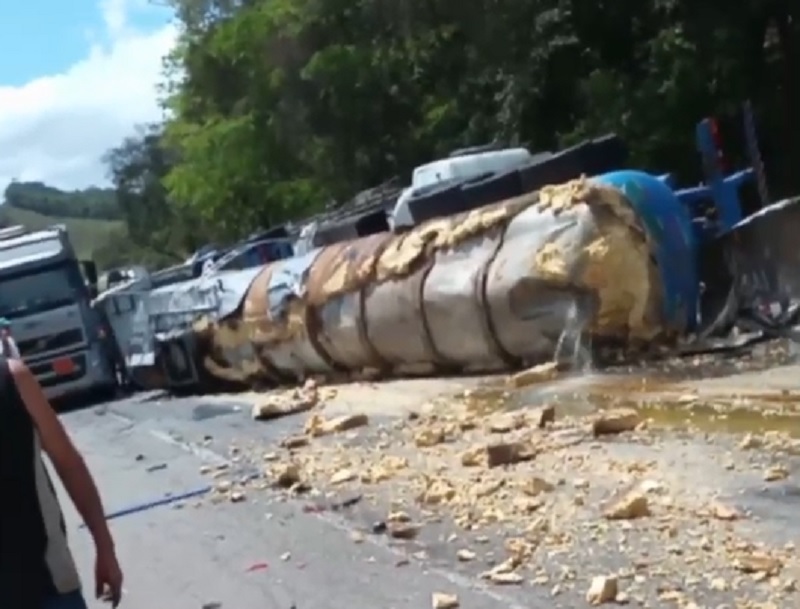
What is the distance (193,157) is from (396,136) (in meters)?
14.5

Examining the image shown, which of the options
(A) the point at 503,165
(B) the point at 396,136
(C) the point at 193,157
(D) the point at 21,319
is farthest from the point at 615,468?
(C) the point at 193,157

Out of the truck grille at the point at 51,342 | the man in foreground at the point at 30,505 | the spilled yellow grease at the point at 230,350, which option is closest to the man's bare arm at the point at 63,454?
the man in foreground at the point at 30,505

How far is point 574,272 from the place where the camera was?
15422mm

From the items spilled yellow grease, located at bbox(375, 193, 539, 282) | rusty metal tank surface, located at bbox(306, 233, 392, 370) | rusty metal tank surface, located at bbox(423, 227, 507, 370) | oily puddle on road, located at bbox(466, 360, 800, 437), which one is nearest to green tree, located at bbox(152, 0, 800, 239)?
rusty metal tank surface, located at bbox(306, 233, 392, 370)

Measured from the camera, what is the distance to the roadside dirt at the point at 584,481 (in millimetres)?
7613

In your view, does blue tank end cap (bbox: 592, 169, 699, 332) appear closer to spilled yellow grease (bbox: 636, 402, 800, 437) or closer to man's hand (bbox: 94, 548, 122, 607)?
spilled yellow grease (bbox: 636, 402, 800, 437)

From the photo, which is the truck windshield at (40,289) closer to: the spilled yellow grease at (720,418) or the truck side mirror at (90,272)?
the truck side mirror at (90,272)

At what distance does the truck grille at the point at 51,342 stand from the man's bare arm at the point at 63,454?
2344 centimetres

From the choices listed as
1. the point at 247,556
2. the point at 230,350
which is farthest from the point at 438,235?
the point at 247,556

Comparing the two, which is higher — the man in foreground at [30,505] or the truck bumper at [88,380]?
the man in foreground at [30,505]

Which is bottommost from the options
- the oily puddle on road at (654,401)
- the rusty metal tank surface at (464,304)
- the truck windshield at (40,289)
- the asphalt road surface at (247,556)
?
the oily puddle on road at (654,401)

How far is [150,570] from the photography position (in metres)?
10.3

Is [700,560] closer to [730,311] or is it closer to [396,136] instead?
[730,311]

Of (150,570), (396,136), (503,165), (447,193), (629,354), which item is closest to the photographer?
A: (150,570)
